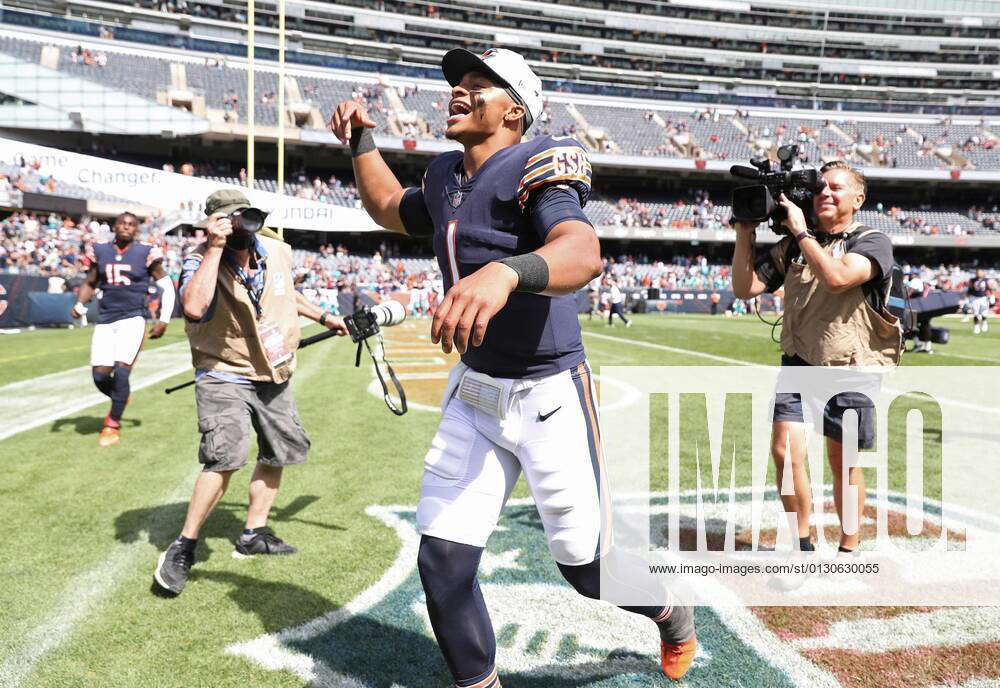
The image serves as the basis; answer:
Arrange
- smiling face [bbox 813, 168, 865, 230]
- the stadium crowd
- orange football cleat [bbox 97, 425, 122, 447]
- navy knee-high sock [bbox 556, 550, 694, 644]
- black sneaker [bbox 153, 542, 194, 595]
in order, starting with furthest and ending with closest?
the stadium crowd < orange football cleat [bbox 97, 425, 122, 447] < smiling face [bbox 813, 168, 865, 230] < black sneaker [bbox 153, 542, 194, 595] < navy knee-high sock [bbox 556, 550, 694, 644]

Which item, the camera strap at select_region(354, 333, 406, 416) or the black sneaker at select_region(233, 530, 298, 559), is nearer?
the camera strap at select_region(354, 333, 406, 416)

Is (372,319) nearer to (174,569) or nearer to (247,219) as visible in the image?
(247,219)

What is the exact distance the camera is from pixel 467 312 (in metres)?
1.63

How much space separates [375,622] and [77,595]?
1452mm

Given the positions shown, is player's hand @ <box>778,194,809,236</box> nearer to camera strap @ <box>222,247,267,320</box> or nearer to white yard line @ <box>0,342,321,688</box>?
camera strap @ <box>222,247,267,320</box>

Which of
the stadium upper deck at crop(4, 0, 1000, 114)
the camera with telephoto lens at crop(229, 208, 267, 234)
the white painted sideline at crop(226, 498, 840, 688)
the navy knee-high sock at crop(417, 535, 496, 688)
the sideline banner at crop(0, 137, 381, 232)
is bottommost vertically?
the white painted sideline at crop(226, 498, 840, 688)

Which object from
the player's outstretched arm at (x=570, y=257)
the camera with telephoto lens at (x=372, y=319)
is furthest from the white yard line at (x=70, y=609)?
the player's outstretched arm at (x=570, y=257)

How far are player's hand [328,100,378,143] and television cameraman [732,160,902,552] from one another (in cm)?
181

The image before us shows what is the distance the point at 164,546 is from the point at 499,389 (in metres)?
2.72

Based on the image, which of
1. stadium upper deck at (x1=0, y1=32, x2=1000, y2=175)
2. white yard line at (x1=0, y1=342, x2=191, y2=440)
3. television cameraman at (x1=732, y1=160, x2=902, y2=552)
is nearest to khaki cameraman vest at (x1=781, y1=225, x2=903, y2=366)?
television cameraman at (x1=732, y1=160, x2=902, y2=552)

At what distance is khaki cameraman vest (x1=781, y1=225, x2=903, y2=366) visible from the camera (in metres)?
3.52

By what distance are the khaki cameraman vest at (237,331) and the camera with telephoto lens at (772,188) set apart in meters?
2.40

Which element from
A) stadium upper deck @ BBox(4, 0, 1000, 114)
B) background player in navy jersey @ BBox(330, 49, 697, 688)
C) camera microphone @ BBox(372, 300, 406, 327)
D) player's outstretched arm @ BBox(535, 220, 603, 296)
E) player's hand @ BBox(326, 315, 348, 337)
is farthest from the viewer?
stadium upper deck @ BBox(4, 0, 1000, 114)

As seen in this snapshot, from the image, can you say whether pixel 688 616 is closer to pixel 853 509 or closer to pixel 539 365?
pixel 539 365
